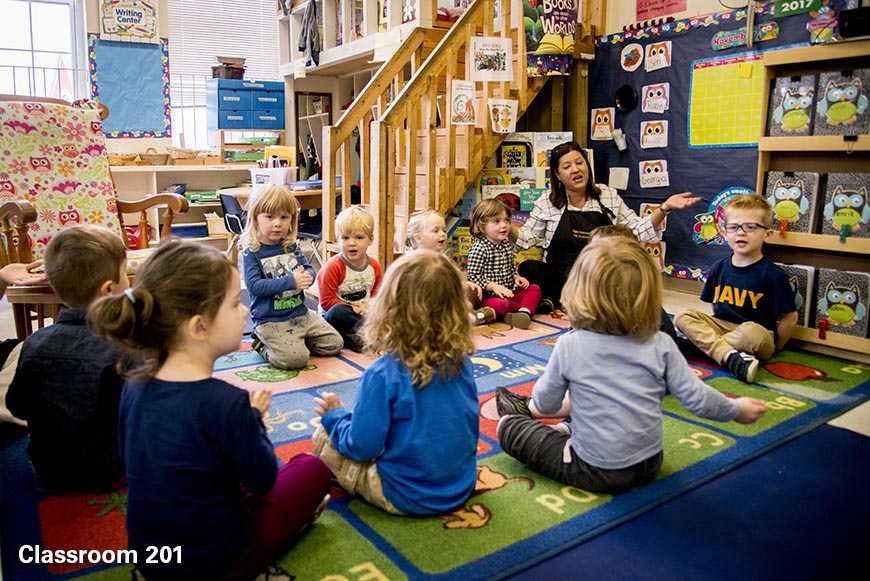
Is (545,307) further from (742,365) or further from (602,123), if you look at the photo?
(602,123)

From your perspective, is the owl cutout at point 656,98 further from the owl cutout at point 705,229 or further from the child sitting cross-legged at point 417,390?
the child sitting cross-legged at point 417,390

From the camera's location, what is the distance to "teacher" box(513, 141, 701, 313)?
395 centimetres

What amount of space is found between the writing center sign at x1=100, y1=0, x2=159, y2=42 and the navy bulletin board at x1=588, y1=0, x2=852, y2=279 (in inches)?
166

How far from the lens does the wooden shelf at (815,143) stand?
295 centimetres

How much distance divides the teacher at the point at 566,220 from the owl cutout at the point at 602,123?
86cm

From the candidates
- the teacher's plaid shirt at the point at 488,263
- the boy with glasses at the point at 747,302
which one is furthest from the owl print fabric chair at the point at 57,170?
the boy with glasses at the point at 747,302

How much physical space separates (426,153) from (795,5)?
2.19 meters

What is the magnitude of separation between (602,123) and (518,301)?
66.4 inches

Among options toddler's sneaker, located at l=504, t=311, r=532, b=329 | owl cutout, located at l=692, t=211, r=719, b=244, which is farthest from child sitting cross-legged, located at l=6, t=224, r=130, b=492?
owl cutout, located at l=692, t=211, r=719, b=244

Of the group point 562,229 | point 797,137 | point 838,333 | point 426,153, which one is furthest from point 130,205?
point 838,333

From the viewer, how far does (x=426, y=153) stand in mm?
4324

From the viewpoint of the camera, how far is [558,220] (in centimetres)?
406

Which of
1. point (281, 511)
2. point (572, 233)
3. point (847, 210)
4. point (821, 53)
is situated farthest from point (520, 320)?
point (281, 511)

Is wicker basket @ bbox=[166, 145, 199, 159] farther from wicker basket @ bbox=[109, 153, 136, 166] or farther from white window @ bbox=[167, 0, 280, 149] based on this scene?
white window @ bbox=[167, 0, 280, 149]
